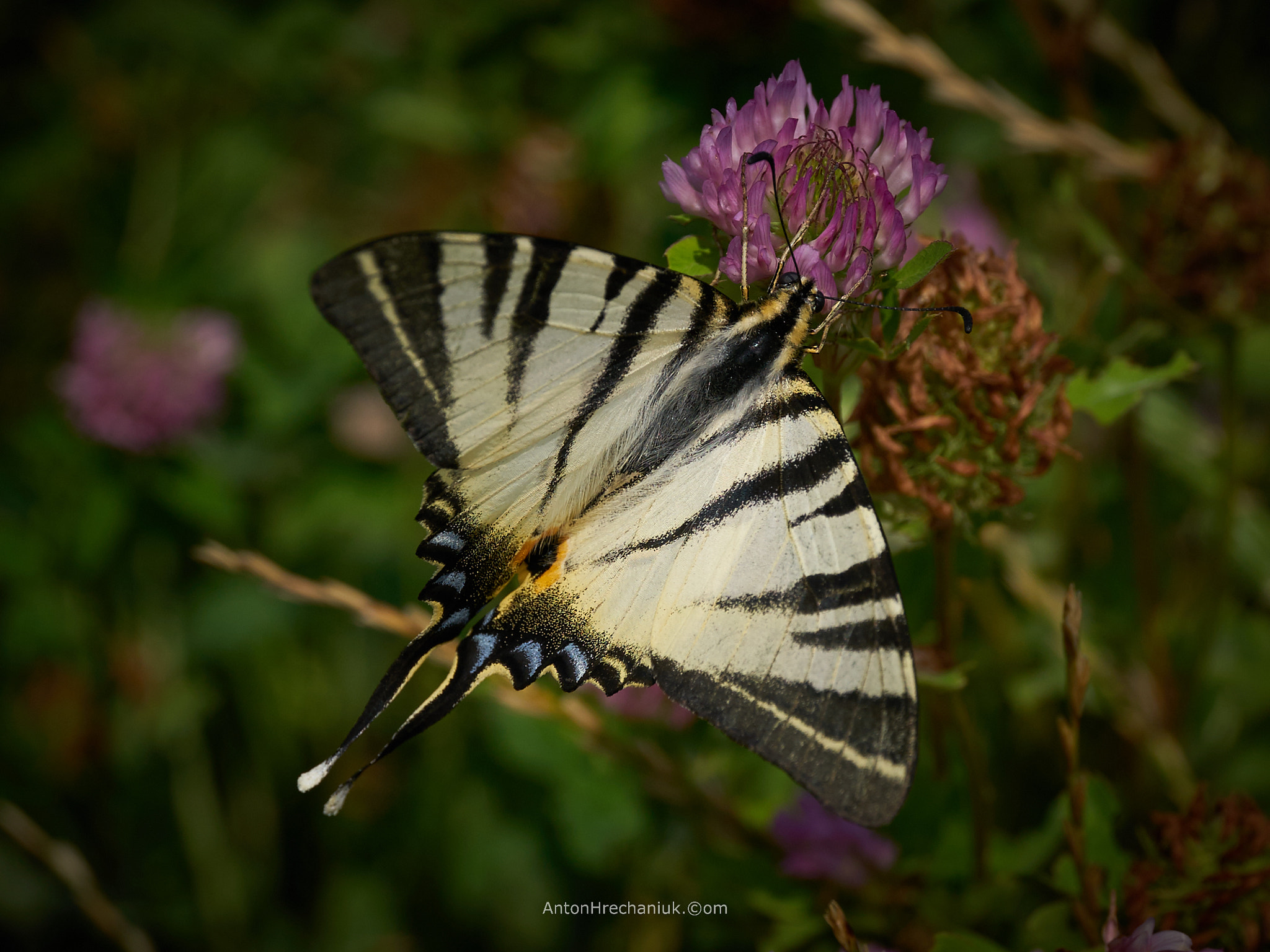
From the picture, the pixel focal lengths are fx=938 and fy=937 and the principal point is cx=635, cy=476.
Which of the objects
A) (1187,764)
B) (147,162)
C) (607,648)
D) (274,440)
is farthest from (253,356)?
(1187,764)

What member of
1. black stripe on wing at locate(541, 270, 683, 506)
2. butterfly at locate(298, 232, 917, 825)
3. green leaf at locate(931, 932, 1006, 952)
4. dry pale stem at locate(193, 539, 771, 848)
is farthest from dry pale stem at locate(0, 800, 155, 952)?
green leaf at locate(931, 932, 1006, 952)

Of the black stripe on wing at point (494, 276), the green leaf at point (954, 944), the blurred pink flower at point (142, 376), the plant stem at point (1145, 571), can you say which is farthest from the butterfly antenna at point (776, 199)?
the blurred pink flower at point (142, 376)

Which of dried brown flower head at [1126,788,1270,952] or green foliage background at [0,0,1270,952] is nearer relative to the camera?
dried brown flower head at [1126,788,1270,952]

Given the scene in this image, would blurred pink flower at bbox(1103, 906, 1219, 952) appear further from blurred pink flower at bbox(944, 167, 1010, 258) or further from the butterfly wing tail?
blurred pink flower at bbox(944, 167, 1010, 258)

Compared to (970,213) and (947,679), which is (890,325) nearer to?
(947,679)

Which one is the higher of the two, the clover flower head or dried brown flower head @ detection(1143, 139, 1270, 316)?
the clover flower head

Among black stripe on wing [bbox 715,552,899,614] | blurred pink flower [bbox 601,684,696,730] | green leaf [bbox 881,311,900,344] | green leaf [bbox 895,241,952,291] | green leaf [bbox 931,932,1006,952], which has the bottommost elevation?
green leaf [bbox 931,932,1006,952]

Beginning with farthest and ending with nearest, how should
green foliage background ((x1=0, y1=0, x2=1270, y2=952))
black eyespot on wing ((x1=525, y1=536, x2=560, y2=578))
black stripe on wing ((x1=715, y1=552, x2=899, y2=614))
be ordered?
green foliage background ((x1=0, y1=0, x2=1270, y2=952)), black eyespot on wing ((x1=525, y1=536, x2=560, y2=578)), black stripe on wing ((x1=715, y1=552, x2=899, y2=614))
